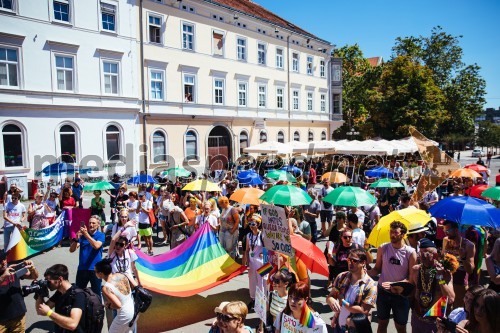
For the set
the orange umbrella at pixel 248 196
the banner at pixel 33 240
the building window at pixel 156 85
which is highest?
the building window at pixel 156 85

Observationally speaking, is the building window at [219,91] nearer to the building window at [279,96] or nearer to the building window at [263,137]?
the building window at [263,137]

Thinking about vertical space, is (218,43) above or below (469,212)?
above

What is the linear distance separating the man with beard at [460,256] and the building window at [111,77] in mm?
Result: 22594

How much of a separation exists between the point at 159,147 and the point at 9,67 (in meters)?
10.3

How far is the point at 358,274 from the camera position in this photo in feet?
13.8

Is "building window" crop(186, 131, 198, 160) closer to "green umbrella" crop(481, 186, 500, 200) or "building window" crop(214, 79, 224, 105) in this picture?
"building window" crop(214, 79, 224, 105)

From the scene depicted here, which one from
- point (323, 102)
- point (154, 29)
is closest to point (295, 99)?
point (323, 102)

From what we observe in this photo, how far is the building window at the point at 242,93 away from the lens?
32500 millimetres

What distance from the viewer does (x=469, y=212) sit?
19.0ft

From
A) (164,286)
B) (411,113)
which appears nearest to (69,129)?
(164,286)

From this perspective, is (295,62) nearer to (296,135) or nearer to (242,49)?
(296,135)

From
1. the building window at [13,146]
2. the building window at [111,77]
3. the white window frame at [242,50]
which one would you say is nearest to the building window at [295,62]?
the white window frame at [242,50]

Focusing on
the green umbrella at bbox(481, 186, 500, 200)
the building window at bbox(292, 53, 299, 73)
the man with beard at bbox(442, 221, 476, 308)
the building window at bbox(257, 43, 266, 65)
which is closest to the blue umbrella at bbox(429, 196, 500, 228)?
the man with beard at bbox(442, 221, 476, 308)

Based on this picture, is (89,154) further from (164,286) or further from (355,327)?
(355,327)
